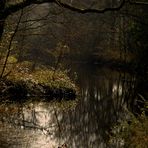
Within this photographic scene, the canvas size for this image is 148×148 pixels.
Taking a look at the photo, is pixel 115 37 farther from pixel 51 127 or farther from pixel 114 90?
pixel 51 127

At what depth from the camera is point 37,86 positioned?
28.8m

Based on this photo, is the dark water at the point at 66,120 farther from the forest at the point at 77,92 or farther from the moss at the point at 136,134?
the moss at the point at 136,134

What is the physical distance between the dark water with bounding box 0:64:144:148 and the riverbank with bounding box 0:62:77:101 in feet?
3.61

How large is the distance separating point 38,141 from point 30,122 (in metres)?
3.69

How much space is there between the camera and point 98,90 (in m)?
36.4

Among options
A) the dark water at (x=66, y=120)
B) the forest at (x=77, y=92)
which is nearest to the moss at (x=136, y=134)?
the forest at (x=77, y=92)

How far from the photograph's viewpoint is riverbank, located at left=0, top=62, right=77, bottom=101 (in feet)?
88.6

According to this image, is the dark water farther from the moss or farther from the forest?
the moss

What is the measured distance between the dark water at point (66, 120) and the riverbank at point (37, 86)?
1101 mm

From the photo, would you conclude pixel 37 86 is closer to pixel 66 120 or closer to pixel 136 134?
pixel 66 120

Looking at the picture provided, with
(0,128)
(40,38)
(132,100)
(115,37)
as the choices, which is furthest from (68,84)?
(40,38)

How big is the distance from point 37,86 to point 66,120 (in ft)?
18.8

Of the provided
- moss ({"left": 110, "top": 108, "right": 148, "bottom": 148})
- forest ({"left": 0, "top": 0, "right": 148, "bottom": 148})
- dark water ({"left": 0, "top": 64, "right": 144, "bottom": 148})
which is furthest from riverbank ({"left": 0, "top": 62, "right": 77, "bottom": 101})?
moss ({"left": 110, "top": 108, "right": 148, "bottom": 148})

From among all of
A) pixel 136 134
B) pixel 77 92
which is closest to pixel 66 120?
pixel 77 92
